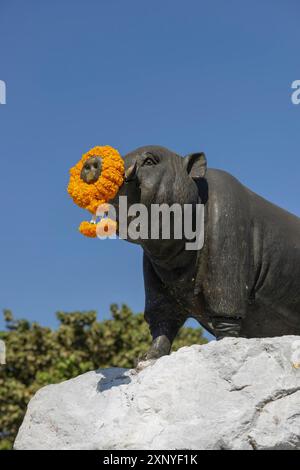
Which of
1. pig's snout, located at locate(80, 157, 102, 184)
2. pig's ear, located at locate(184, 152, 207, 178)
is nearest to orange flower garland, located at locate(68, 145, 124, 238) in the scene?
pig's snout, located at locate(80, 157, 102, 184)

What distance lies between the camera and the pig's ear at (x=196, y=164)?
18.1 ft

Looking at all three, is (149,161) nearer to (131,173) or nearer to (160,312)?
(131,173)

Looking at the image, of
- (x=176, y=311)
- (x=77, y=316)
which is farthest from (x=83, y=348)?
(x=176, y=311)

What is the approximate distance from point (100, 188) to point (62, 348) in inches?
371

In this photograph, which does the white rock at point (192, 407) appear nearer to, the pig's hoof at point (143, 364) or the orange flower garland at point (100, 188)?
the pig's hoof at point (143, 364)

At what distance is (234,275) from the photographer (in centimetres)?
535

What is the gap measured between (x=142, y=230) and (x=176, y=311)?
0.89 metres

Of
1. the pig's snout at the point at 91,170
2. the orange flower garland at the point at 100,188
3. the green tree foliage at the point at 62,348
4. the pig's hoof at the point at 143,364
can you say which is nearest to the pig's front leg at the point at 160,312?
the pig's hoof at the point at 143,364

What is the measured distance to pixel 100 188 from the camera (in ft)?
16.6

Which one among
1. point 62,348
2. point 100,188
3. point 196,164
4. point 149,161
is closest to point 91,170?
point 100,188

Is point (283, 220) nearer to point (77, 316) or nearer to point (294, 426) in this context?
point (294, 426)

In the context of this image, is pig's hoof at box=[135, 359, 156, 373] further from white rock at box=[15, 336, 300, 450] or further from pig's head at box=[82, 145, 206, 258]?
pig's head at box=[82, 145, 206, 258]
